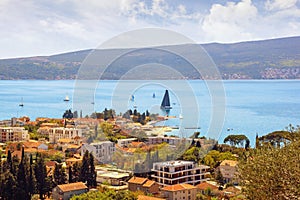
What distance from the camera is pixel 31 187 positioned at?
6.31m

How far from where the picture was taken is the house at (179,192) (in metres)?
6.43

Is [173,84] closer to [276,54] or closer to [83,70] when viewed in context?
[83,70]

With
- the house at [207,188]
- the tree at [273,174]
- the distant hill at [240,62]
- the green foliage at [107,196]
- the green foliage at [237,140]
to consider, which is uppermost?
the distant hill at [240,62]

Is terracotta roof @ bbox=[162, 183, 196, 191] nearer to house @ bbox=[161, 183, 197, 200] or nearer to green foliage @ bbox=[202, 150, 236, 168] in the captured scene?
house @ bbox=[161, 183, 197, 200]

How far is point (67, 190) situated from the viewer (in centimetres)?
642

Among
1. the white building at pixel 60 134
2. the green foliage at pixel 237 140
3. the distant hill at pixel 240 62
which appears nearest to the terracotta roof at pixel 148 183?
the green foliage at pixel 237 140

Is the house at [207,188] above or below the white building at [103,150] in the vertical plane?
below

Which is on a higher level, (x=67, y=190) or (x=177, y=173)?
(x=177, y=173)

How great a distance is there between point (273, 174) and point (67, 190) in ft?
14.5

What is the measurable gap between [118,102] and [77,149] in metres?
2.47

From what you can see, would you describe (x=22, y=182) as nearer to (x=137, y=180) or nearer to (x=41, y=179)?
(x=41, y=179)

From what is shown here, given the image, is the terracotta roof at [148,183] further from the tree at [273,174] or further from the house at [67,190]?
the tree at [273,174]

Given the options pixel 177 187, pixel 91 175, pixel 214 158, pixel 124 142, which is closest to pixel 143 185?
pixel 177 187

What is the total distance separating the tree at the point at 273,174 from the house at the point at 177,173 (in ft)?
13.3
